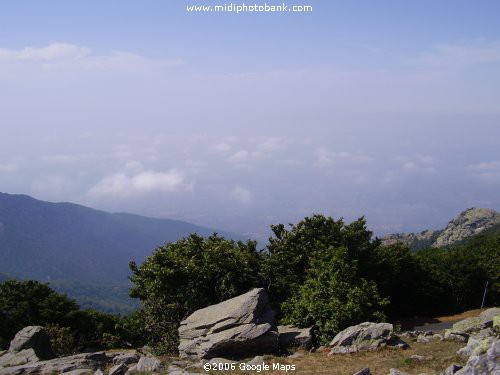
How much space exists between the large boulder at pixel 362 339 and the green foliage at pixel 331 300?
7.07 feet

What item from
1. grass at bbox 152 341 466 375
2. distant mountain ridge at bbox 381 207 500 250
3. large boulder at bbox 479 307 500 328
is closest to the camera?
grass at bbox 152 341 466 375

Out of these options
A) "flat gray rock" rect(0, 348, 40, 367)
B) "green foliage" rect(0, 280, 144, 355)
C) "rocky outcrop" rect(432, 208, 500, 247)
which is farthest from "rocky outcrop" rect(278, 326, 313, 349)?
"rocky outcrop" rect(432, 208, 500, 247)

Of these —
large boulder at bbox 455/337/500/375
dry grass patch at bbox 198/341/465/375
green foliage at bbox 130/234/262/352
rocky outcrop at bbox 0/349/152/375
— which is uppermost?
green foliage at bbox 130/234/262/352

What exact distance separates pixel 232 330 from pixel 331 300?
285 inches

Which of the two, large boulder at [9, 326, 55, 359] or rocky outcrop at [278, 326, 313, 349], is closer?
rocky outcrop at [278, 326, 313, 349]

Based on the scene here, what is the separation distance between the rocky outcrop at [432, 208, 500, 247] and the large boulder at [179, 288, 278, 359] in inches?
5391

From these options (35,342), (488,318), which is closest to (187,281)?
(35,342)

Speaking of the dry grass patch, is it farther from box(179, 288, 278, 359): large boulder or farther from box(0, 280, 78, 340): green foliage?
box(0, 280, 78, 340): green foliage

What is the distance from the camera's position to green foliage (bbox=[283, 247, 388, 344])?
29.5 m

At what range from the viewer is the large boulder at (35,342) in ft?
95.9

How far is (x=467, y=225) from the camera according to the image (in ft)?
530

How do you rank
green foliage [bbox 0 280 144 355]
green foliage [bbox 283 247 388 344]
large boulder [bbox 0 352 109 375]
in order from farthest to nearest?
green foliage [bbox 0 280 144 355] → green foliage [bbox 283 247 388 344] → large boulder [bbox 0 352 109 375]

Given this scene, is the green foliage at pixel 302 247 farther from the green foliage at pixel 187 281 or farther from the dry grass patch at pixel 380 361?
the dry grass patch at pixel 380 361

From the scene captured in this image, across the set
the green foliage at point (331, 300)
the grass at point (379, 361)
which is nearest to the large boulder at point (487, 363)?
the grass at point (379, 361)
